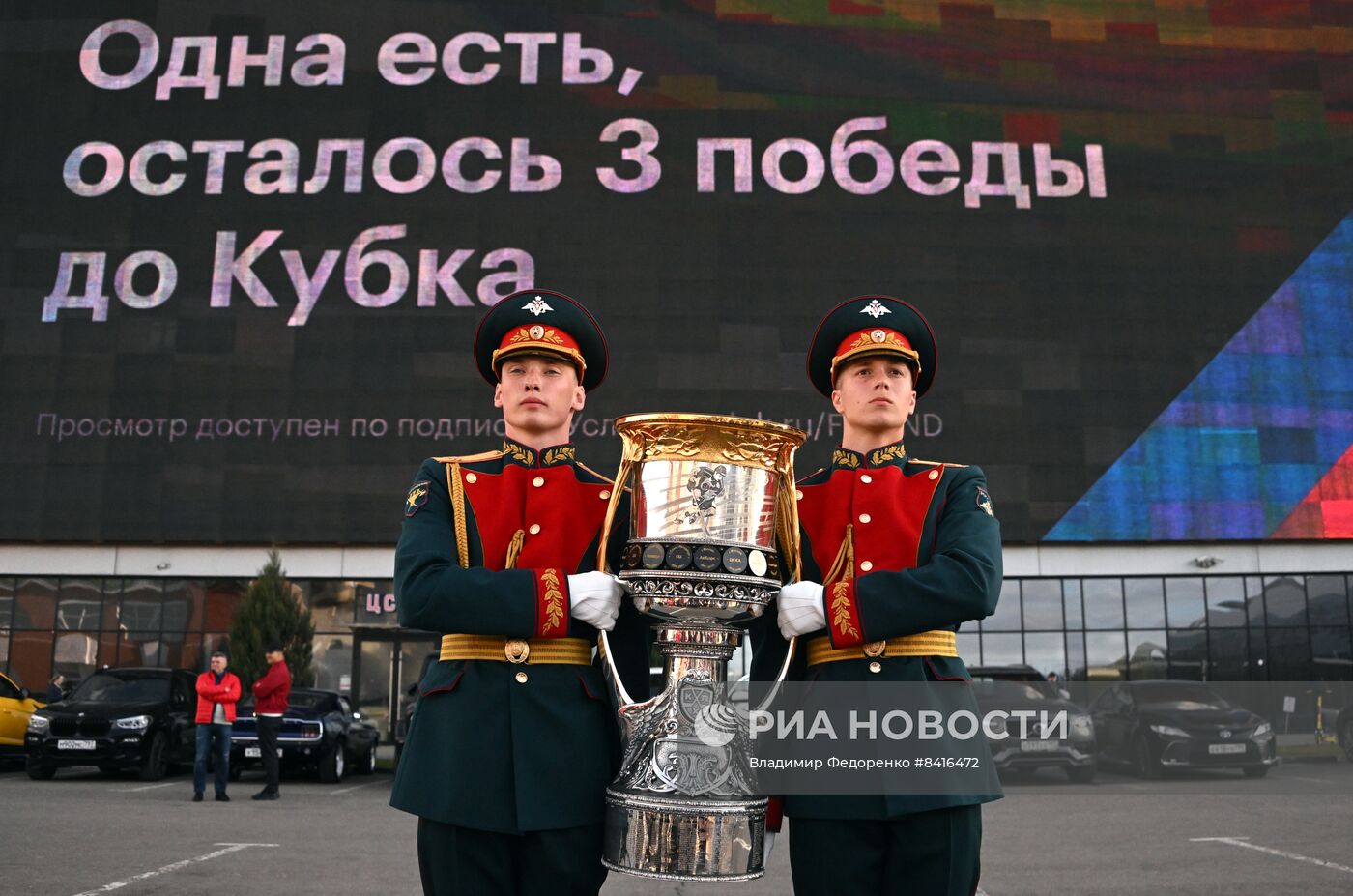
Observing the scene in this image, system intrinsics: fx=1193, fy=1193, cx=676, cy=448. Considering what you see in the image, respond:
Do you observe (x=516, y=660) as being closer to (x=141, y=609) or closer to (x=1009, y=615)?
(x=1009, y=615)

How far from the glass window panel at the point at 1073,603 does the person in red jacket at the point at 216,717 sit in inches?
726

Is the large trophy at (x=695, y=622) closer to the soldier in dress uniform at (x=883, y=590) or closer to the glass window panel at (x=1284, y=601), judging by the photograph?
the soldier in dress uniform at (x=883, y=590)

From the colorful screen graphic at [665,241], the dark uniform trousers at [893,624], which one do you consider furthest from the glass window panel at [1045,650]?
the dark uniform trousers at [893,624]

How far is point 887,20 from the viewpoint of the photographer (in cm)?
2781

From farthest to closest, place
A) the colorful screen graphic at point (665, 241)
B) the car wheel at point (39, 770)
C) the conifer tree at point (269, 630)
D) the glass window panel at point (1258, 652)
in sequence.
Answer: the glass window panel at point (1258, 652) < the colorful screen graphic at point (665, 241) < the conifer tree at point (269, 630) < the car wheel at point (39, 770)

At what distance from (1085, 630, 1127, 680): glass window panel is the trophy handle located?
2490cm

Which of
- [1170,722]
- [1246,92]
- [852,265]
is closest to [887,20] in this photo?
[852,265]

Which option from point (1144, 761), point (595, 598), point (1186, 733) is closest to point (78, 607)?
point (1144, 761)

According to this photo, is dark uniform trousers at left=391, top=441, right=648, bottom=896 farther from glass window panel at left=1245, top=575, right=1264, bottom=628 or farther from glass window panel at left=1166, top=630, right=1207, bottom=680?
glass window panel at left=1245, top=575, right=1264, bottom=628

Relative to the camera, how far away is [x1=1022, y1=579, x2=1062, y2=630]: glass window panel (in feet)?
85.8

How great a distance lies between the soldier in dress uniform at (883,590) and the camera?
9.62 ft

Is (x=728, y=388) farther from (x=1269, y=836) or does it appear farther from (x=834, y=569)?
(x=834, y=569)

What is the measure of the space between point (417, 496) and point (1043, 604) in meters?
24.8

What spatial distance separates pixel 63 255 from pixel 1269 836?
2616 centimetres
